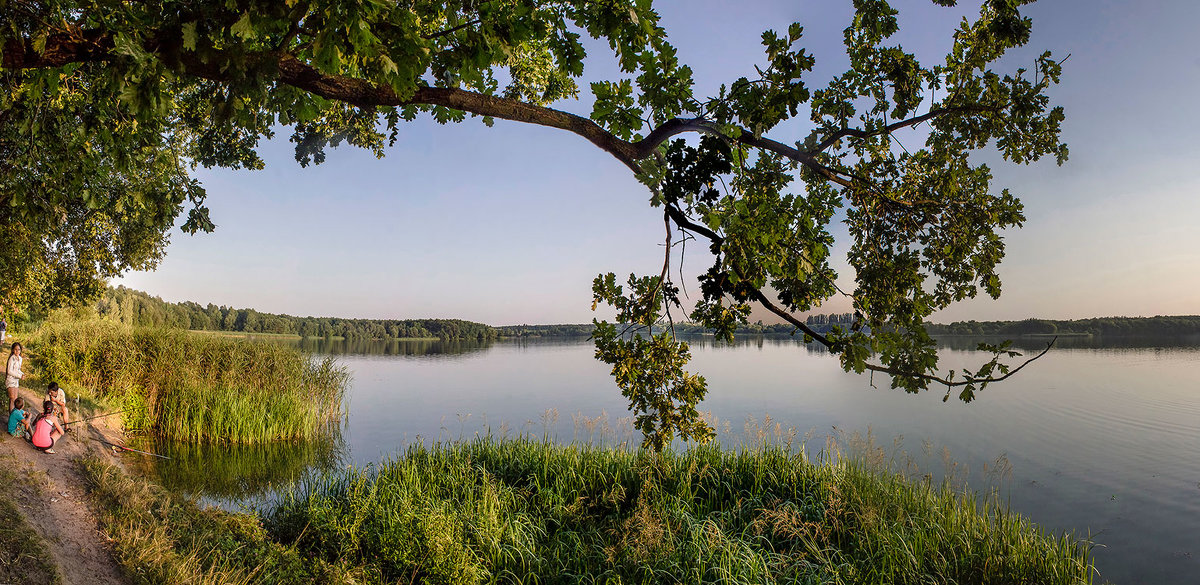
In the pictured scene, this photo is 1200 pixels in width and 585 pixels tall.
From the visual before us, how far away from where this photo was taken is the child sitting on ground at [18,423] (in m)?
10.2

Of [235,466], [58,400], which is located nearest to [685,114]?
[58,400]

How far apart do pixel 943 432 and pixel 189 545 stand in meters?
21.1

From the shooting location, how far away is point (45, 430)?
33.1ft

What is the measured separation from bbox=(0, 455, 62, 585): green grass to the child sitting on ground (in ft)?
14.9

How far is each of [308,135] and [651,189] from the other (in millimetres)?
8245

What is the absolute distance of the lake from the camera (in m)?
11.2

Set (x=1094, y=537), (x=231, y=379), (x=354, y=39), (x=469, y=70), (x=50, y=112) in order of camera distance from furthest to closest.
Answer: (x=231, y=379)
(x=1094, y=537)
(x=50, y=112)
(x=469, y=70)
(x=354, y=39)

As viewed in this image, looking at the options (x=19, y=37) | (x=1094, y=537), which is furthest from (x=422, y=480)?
(x=1094, y=537)

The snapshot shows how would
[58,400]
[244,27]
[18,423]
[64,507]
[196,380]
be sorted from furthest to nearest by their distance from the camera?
[196,380]
[58,400]
[18,423]
[64,507]
[244,27]

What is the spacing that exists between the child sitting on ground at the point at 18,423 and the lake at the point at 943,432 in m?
2.67

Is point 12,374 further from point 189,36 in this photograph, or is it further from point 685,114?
point 685,114

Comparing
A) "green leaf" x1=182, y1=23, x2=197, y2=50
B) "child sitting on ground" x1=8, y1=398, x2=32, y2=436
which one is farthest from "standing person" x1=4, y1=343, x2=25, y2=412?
"green leaf" x1=182, y1=23, x2=197, y2=50

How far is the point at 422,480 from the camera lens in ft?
30.3

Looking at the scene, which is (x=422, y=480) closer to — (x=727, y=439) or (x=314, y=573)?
(x=314, y=573)
